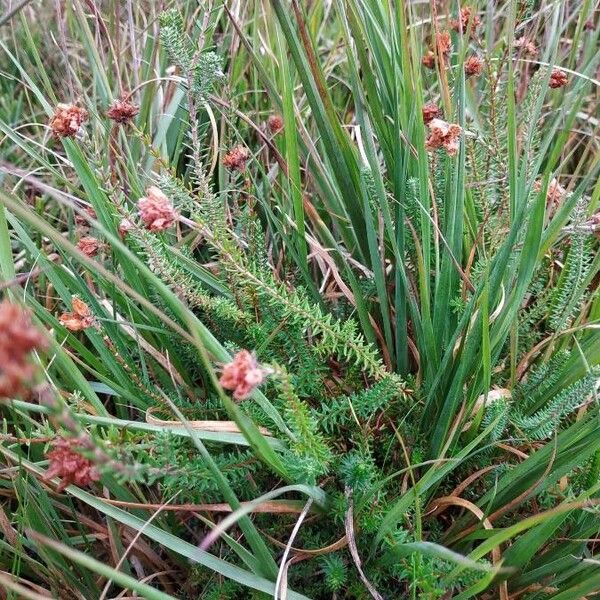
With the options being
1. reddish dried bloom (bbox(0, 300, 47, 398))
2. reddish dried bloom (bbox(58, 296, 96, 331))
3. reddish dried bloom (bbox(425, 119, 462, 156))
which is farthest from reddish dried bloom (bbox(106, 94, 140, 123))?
reddish dried bloom (bbox(0, 300, 47, 398))

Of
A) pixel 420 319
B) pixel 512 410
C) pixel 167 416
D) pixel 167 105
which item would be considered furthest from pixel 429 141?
pixel 167 105

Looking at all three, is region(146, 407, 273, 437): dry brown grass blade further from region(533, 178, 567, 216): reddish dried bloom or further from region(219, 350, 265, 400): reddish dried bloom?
region(533, 178, 567, 216): reddish dried bloom

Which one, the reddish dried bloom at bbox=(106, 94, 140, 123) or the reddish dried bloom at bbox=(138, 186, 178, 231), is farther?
the reddish dried bloom at bbox=(106, 94, 140, 123)

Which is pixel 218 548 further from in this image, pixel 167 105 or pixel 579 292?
pixel 167 105

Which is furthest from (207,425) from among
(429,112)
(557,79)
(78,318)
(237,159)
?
(557,79)

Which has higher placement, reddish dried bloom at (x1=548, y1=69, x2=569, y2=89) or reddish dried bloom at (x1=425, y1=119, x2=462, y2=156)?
reddish dried bloom at (x1=425, y1=119, x2=462, y2=156)

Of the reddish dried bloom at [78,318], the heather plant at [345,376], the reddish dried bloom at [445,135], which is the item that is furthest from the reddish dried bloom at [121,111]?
the reddish dried bloom at [445,135]
